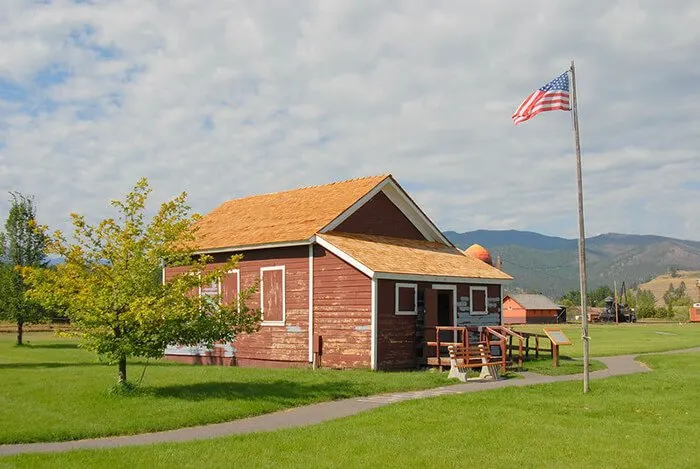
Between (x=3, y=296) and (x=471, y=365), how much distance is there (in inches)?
1306

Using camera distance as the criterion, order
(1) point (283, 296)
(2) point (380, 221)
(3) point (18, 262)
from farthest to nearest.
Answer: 1. (3) point (18, 262)
2. (2) point (380, 221)
3. (1) point (283, 296)

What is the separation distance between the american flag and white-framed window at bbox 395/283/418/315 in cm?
695

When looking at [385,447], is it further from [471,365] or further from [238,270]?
→ [238,270]

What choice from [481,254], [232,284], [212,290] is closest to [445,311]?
[232,284]

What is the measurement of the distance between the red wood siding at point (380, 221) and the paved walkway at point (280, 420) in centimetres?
810

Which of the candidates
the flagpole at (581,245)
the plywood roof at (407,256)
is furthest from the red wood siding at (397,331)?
the flagpole at (581,245)

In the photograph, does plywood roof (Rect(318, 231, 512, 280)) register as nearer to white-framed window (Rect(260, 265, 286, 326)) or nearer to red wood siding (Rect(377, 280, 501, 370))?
red wood siding (Rect(377, 280, 501, 370))

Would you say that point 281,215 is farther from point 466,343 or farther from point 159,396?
point 159,396

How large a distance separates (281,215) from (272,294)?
12.8 feet

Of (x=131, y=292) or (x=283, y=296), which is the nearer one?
(x=131, y=292)

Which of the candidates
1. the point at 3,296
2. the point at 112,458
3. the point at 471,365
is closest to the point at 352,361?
the point at 471,365

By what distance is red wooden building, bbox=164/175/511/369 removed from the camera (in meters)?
23.4

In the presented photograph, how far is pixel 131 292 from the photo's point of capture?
56.1 ft

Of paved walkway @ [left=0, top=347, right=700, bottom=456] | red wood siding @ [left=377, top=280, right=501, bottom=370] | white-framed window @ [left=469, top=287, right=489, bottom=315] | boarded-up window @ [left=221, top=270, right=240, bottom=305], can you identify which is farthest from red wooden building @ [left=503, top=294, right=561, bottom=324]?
paved walkway @ [left=0, top=347, right=700, bottom=456]
